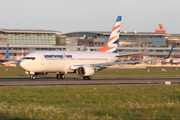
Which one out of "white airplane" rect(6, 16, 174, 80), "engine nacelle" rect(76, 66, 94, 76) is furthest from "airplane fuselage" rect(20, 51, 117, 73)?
"engine nacelle" rect(76, 66, 94, 76)

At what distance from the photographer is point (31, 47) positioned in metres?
169

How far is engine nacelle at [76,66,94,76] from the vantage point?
46.8 m

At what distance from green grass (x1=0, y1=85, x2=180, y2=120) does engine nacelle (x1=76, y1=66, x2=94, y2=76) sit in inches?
727

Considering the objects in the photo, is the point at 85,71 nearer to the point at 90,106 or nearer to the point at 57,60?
the point at 57,60

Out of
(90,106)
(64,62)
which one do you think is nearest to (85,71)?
(64,62)

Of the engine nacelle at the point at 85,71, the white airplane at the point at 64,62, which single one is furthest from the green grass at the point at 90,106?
the white airplane at the point at 64,62

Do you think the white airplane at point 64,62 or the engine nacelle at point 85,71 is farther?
the engine nacelle at point 85,71

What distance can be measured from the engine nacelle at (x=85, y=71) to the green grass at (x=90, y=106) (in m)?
18.5

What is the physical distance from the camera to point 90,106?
2073 centimetres

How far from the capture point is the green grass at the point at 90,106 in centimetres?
1662

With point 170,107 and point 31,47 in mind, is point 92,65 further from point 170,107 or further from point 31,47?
point 31,47

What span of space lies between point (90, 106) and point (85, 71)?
2603 cm

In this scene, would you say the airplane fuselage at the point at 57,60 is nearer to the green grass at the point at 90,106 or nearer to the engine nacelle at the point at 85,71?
the engine nacelle at the point at 85,71

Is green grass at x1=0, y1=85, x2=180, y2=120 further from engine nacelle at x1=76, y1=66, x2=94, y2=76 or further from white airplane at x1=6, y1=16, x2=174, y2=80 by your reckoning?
white airplane at x1=6, y1=16, x2=174, y2=80
